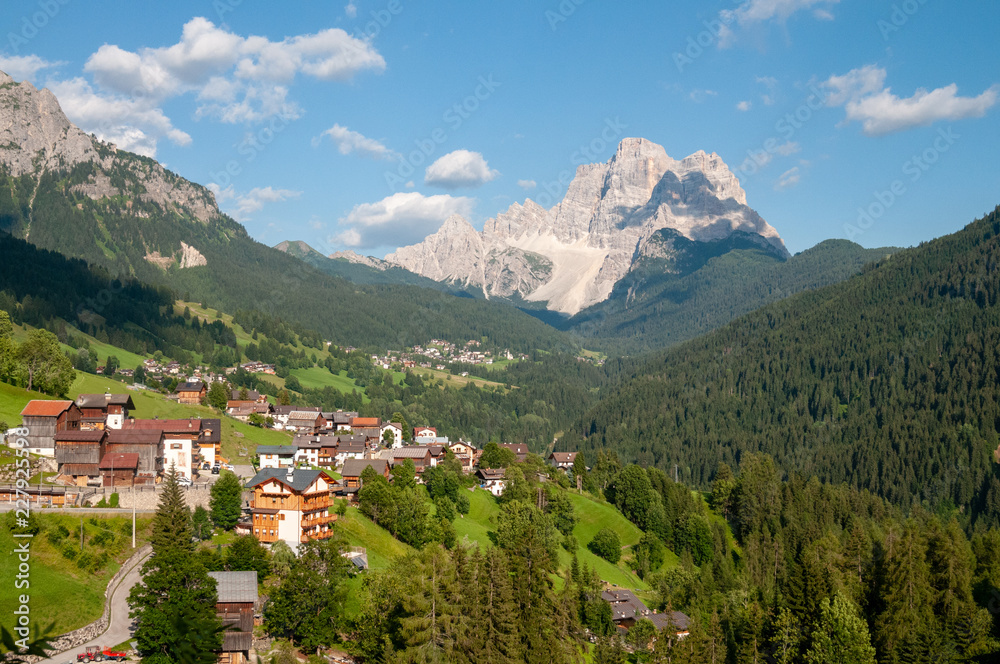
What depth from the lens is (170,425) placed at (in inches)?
3873

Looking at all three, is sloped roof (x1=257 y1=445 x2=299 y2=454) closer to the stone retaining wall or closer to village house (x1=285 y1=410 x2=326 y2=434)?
village house (x1=285 y1=410 x2=326 y2=434)

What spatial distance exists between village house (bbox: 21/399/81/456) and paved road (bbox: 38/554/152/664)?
108 feet

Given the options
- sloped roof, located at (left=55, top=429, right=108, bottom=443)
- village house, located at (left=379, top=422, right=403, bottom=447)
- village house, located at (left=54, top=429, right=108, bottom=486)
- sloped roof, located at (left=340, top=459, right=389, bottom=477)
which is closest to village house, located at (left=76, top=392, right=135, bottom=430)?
sloped roof, located at (left=55, top=429, right=108, bottom=443)

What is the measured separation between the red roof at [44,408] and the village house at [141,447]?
5.90 m

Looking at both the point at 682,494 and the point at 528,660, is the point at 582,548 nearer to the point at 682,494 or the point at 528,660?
the point at 682,494

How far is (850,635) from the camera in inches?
2640

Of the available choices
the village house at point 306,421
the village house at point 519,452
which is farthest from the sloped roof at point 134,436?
the village house at point 519,452

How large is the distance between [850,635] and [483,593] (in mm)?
34362

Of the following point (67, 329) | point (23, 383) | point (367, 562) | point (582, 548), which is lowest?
point (582, 548)

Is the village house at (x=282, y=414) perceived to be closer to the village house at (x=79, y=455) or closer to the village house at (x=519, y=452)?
the village house at (x=519, y=452)

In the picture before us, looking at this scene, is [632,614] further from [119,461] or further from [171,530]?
[119,461]

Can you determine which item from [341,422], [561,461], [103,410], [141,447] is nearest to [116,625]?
[141,447]

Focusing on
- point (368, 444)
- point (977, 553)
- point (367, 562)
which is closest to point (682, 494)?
point (977, 553)

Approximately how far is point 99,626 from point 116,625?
1060mm
